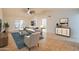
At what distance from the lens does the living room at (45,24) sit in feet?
8.54

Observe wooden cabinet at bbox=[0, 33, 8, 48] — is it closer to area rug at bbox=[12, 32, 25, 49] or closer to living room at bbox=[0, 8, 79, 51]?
living room at bbox=[0, 8, 79, 51]

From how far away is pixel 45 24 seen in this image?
2.63 metres

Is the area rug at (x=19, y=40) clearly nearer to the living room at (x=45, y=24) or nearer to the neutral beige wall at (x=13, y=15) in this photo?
the living room at (x=45, y=24)

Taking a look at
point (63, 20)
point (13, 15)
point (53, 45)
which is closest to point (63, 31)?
point (63, 20)

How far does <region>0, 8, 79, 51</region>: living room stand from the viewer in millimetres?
2602

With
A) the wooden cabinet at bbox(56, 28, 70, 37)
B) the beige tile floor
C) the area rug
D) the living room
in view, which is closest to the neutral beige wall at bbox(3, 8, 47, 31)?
the living room

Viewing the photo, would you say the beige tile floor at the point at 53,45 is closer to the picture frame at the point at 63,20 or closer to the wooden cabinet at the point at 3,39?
the wooden cabinet at the point at 3,39

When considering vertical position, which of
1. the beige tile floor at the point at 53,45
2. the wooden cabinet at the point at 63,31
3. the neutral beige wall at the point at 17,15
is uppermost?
the neutral beige wall at the point at 17,15

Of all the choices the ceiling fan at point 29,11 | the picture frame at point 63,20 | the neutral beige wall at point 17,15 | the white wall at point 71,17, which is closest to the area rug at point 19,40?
the neutral beige wall at point 17,15

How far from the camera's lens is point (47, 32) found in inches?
104

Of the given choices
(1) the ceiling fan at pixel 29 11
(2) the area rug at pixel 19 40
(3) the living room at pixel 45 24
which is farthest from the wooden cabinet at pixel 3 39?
(1) the ceiling fan at pixel 29 11

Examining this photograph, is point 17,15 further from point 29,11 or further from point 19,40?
point 19,40

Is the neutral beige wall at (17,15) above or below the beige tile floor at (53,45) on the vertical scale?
above
